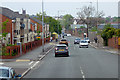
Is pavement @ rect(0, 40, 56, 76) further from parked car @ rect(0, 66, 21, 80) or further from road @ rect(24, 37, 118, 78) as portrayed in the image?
parked car @ rect(0, 66, 21, 80)

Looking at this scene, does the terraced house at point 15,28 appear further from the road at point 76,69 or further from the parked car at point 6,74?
the parked car at point 6,74

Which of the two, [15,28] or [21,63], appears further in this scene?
[15,28]

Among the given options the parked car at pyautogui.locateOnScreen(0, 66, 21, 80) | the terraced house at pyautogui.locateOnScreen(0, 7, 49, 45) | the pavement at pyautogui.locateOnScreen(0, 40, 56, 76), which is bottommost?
the pavement at pyautogui.locateOnScreen(0, 40, 56, 76)

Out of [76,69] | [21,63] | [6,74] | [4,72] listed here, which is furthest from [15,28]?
[6,74]

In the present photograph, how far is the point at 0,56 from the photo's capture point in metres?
30.1

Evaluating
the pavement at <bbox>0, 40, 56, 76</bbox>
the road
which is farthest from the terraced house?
the road

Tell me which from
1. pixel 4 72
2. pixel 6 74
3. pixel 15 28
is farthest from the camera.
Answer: pixel 15 28

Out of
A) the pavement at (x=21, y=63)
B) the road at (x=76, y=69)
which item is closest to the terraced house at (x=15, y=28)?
the pavement at (x=21, y=63)

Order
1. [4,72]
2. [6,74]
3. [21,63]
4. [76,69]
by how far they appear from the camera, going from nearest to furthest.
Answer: [6,74]
[4,72]
[76,69]
[21,63]

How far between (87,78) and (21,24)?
34400mm

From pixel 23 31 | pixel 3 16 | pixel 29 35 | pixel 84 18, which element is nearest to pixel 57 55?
pixel 3 16

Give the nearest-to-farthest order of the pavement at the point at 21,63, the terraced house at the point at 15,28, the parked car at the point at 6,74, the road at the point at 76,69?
the parked car at the point at 6,74 → the road at the point at 76,69 → the pavement at the point at 21,63 → the terraced house at the point at 15,28

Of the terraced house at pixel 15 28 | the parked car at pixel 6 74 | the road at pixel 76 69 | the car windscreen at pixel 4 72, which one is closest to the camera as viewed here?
the parked car at pixel 6 74

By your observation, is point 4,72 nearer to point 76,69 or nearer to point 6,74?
point 6,74
